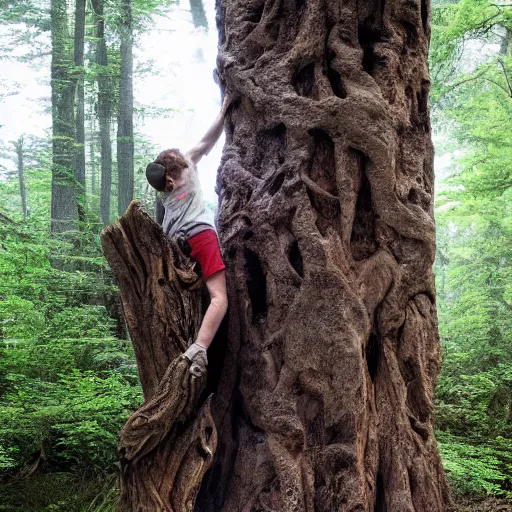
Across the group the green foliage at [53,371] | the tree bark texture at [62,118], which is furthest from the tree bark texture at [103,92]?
the green foliage at [53,371]

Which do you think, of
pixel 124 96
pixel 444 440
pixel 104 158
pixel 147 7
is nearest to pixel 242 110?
pixel 444 440

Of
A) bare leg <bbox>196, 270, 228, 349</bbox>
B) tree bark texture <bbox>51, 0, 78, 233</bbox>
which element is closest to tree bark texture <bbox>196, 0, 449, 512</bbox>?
bare leg <bbox>196, 270, 228, 349</bbox>

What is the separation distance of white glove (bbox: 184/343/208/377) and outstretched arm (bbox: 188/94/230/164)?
1.27m

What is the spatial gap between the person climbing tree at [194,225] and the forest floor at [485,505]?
2.37 m

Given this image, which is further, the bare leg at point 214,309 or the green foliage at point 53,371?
the green foliage at point 53,371

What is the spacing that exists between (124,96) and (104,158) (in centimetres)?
320

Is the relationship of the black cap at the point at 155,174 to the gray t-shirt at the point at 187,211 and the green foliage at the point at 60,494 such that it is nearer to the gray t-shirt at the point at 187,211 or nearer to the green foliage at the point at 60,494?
the gray t-shirt at the point at 187,211

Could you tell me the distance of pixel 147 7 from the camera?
33.6 ft

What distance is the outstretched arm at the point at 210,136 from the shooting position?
3.40 m

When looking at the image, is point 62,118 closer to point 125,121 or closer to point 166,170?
point 125,121

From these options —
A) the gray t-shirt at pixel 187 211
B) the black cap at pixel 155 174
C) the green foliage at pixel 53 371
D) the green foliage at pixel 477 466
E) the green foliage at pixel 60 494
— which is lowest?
the green foliage at pixel 60 494

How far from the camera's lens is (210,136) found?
3.42 m

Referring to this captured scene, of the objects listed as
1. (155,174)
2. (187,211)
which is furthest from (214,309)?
(155,174)

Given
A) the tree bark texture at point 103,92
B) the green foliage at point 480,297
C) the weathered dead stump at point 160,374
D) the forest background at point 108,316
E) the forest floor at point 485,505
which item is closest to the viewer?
the weathered dead stump at point 160,374
